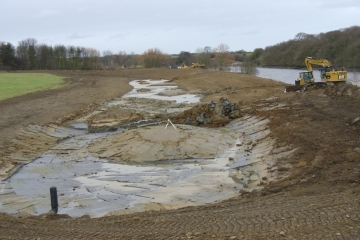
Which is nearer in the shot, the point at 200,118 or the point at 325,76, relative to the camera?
the point at 200,118

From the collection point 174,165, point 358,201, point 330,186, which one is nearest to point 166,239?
point 358,201

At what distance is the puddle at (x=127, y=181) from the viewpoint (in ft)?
38.1

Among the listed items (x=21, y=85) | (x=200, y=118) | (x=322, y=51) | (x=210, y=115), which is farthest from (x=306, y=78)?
(x=322, y=51)

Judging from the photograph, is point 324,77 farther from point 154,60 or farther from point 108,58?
point 108,58

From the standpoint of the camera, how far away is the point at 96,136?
21.5 metres

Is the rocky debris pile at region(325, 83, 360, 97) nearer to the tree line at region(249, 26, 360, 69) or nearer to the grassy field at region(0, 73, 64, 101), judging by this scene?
the grassy field at region(0, 73, 64, 101)

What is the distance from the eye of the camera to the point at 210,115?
24.2 metres

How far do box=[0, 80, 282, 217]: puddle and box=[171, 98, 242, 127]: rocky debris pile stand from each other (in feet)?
13.2

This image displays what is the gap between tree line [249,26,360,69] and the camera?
7781cm

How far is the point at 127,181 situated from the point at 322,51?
3156 inches

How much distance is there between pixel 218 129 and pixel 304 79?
45.3 ft

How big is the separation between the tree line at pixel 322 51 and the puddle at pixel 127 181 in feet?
219

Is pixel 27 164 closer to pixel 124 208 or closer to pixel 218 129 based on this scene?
pixel 124 208

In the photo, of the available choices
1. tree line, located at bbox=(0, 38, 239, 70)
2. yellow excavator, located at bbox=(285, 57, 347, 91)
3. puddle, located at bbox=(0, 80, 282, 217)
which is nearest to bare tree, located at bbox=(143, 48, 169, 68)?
tree line, located at bbox=(0, 38, 239, 70)
